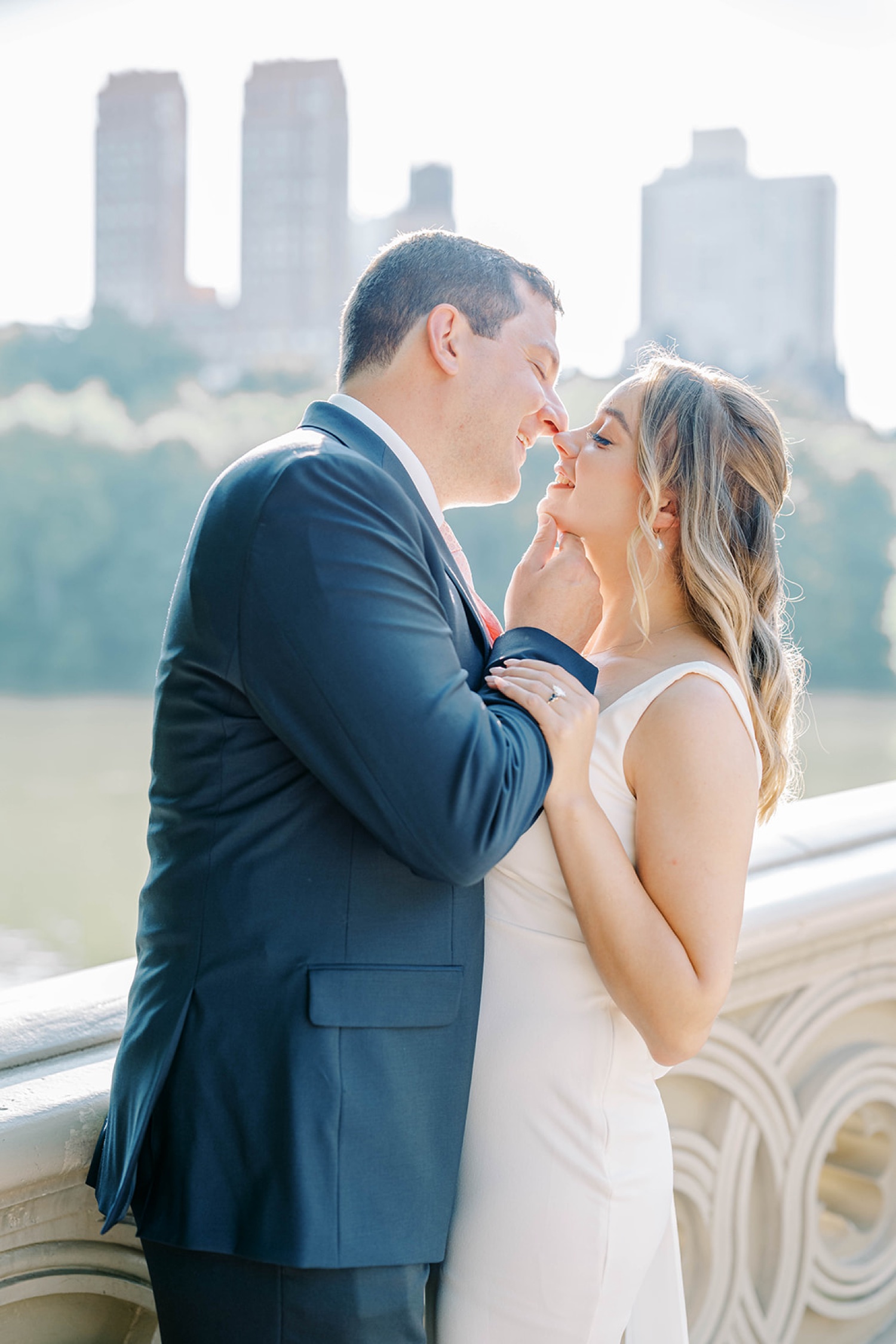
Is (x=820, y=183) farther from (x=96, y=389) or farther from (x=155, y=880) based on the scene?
(x=155, y=880)

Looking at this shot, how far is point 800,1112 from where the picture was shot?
7.34 feet

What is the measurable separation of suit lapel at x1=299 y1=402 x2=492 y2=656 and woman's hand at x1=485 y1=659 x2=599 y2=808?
0.11m

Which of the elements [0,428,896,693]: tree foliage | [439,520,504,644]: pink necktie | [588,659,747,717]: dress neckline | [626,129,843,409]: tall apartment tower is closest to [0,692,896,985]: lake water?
[588,659,747,717]: dress neckline

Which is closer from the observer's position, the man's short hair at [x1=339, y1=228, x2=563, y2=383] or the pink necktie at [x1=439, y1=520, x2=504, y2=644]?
the pink necktie at [x1=439, y1=520, x2=504, y2=644]

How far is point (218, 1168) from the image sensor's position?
51.9 inches

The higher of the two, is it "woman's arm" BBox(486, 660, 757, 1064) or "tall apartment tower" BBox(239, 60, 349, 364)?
"tall apartment tower" BBox(239, 60, 349, 364)

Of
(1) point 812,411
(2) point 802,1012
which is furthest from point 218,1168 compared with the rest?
(1) point 812,411

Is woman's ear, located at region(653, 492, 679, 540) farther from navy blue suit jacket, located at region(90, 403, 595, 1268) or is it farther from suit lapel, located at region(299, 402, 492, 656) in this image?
navy blue suit jacket, located at region(90, 403, 595, 1268)

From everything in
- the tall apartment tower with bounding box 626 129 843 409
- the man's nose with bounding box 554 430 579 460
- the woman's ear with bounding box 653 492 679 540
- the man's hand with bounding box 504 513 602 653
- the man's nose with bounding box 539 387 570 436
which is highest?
the tall apartment tower with bounding box 626 129 843 409

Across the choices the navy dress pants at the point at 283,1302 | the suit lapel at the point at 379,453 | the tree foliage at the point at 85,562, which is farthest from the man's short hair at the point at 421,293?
the tree foliage at the point at 85,562

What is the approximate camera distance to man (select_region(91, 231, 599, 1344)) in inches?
49.3

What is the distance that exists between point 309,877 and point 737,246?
214 feet

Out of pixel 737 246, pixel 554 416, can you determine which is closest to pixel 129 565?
pixel 554 416

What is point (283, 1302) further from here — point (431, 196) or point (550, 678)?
point (431, 196)
